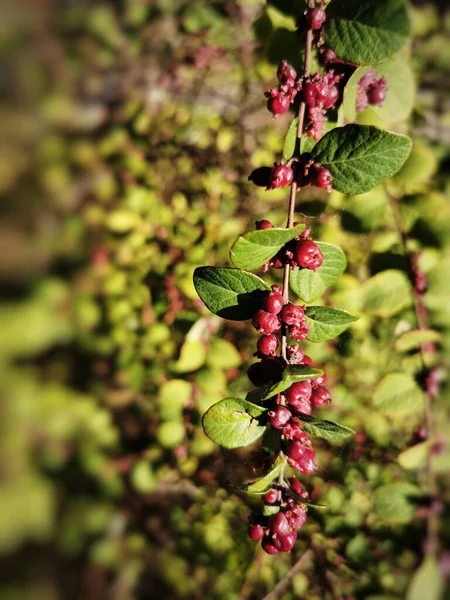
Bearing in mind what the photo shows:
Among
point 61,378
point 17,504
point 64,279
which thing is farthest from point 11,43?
point 17,504

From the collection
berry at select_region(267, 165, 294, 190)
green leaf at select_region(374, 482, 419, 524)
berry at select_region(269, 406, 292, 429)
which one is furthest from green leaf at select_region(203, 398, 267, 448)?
green leaf at select_region(374, 482, 419, 524)

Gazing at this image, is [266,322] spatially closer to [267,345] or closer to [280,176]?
[267,345]

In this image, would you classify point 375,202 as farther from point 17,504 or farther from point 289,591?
point 17,504

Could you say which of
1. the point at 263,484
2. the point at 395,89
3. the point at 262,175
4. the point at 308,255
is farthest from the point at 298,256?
the point at 395,89

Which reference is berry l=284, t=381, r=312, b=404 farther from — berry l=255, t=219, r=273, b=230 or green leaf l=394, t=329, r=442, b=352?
green leaf l=394, t=329, r=442, b=352

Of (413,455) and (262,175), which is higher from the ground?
(262,175)
